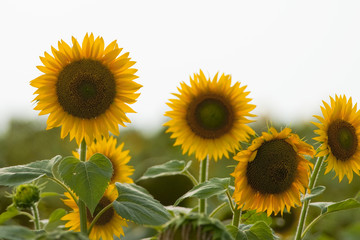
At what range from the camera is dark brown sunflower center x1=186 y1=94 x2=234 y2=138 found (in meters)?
2.00

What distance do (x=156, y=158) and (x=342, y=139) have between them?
1.89 metres

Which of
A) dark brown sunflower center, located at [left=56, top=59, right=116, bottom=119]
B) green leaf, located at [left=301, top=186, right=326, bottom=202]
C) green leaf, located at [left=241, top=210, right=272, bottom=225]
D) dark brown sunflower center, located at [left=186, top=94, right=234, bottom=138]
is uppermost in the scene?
dark brown sunflower center, located at [left=56, top=59, right=116, bottom=119]

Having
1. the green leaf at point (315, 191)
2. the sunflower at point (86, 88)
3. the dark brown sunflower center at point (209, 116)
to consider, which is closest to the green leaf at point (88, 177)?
the sunflower at point (86, 88)

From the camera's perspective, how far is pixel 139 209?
1461 millimetres

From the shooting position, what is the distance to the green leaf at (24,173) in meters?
1.48

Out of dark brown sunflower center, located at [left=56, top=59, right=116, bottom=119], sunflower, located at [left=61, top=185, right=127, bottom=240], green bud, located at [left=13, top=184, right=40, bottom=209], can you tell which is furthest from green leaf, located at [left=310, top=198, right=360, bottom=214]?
green bud, located at [left=13, top=184, right=40, bottom=209]

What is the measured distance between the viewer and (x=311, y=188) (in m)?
1.83

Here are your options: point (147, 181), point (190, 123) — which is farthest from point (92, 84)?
point (147, 181)

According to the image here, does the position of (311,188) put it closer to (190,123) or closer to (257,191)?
(257,191)

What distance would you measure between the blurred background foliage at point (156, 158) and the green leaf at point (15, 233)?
177 cm

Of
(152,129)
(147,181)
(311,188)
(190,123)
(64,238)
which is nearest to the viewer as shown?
(64,238)

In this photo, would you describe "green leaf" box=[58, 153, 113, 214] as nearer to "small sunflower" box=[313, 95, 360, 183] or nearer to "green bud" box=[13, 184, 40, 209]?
"green bud" box=[13, 184, 40, 209]

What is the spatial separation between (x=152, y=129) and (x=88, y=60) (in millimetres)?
3608

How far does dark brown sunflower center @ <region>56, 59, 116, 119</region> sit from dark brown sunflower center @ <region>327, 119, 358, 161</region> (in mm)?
837
